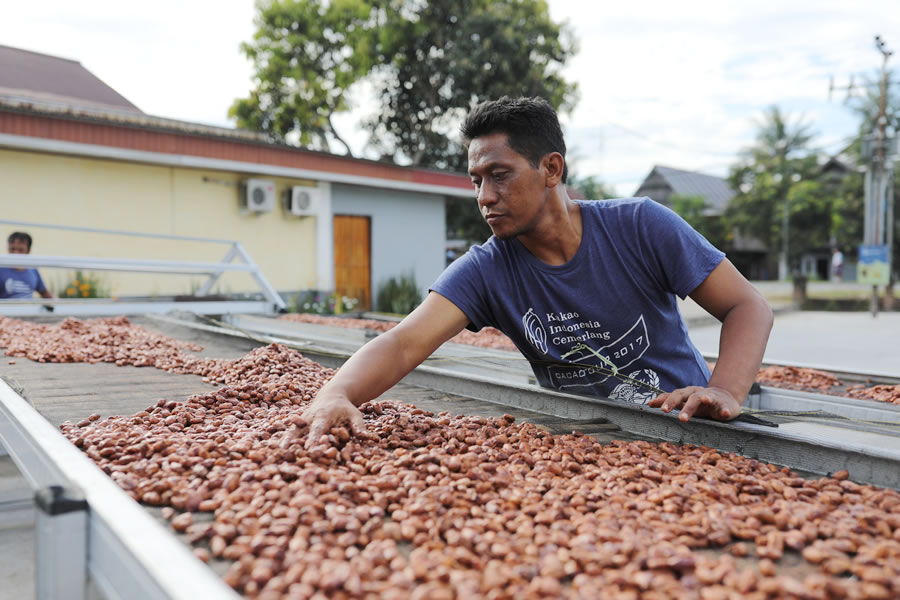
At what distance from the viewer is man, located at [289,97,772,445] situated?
78.2 inches

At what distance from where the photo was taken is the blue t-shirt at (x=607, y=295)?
7.02ft

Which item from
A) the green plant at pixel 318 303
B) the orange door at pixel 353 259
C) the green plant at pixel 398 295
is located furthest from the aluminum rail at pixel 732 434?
the orange door at pixel 353 259

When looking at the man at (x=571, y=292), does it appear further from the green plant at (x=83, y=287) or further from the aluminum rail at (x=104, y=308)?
the green plant at (x=83, y=287)

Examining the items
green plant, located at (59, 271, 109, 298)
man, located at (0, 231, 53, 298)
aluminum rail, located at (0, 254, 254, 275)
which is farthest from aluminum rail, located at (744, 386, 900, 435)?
green plant, located at (59, 271, 109, 298)

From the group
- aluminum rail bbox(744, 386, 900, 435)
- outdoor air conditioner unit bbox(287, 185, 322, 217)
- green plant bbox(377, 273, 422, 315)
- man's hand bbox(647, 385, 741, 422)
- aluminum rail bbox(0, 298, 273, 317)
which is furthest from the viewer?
green plant bbox(377, 273, 422, 315)

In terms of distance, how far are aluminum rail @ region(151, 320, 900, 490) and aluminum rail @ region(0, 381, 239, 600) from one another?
1.35 m

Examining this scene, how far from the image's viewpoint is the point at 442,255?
45.9 feet

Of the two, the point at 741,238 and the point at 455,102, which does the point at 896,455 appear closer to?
the point at 455,102

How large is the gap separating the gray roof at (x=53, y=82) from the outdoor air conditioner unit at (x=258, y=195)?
7.93 feet

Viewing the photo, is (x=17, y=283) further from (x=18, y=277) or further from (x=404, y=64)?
(x=404, y=64)

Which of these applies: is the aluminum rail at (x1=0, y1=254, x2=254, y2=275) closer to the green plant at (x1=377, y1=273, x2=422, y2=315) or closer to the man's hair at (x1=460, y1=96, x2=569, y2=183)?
the man's hair at (x1=460, y1=96, x2=569, y2=183)

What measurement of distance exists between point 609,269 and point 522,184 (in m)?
0.38

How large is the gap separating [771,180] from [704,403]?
38850 mm

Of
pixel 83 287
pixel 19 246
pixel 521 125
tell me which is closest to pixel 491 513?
pixel 521 125
